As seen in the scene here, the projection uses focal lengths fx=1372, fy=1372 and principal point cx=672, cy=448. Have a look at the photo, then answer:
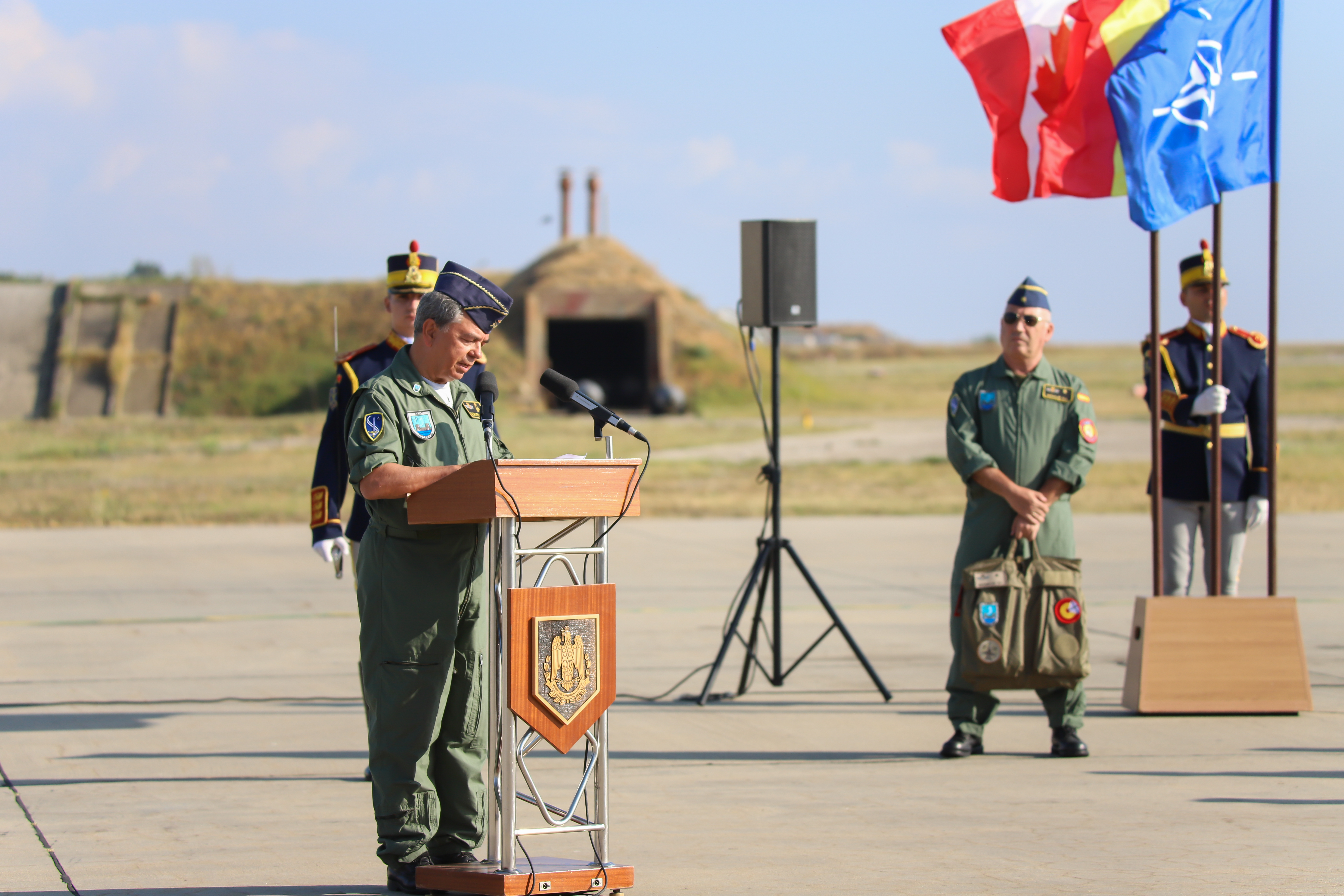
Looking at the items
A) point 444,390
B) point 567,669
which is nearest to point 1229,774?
point 567,669

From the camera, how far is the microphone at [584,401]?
13.0ft

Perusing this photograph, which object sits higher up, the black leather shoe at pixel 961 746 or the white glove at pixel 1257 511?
the white glove at pixel 1257 511

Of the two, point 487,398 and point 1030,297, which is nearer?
point 487,398

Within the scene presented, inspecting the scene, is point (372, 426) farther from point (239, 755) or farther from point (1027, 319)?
point (1027, 319)

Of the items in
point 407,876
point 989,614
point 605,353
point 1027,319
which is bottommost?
point 407,876

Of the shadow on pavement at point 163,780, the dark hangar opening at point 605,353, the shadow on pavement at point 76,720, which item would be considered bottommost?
the shadow on pavement at point 163,780

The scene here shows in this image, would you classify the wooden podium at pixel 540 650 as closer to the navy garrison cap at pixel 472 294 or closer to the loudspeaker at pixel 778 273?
the navy garrison cap at pixel 472 294

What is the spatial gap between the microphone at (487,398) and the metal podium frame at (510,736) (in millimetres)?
307

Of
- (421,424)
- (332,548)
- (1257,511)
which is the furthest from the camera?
(1257,511)

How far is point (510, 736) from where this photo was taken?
3.98 m

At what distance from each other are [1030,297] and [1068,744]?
6.77 ft

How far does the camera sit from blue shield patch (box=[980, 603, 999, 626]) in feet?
20.1

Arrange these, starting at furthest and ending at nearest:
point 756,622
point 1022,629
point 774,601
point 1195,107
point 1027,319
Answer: point 756,622, point 774,601, point 1195,107, point 1027,319, point 1022,629

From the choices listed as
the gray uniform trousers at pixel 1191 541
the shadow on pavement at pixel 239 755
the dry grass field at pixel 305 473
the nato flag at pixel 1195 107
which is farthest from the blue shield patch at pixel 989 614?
the dry grass field at pixel 305 473
